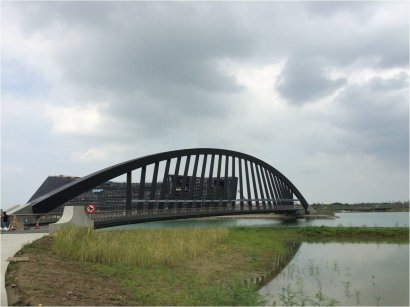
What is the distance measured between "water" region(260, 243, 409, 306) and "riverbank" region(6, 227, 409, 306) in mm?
1131

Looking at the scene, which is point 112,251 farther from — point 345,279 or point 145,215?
point 145,215

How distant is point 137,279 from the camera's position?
38.0 ft

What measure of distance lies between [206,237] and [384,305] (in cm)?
1229

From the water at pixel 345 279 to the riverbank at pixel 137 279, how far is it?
3.71 ft

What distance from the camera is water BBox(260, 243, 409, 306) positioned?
439 inches

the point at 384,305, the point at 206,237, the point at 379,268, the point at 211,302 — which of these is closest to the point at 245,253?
the point at 206,237

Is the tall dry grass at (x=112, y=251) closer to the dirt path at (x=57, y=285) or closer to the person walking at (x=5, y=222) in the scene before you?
the dirt path at (x=57, y=285)

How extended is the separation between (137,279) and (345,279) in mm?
7971

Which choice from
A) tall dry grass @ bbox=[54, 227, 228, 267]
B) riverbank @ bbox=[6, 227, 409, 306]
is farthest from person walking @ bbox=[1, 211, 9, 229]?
tall dry grass @ bbox=[54, 227, 228, 267]

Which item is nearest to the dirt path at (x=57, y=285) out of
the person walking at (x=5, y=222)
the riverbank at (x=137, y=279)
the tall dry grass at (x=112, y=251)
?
the riverbank at (x=137, y=279)

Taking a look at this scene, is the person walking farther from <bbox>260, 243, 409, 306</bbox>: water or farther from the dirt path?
<bbox>260, 243, 409, 306</bbox>: water

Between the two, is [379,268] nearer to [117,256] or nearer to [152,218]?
[117,256]

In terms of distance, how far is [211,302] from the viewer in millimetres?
8914

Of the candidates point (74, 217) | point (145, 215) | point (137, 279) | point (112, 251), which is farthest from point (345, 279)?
point (145, 215)
